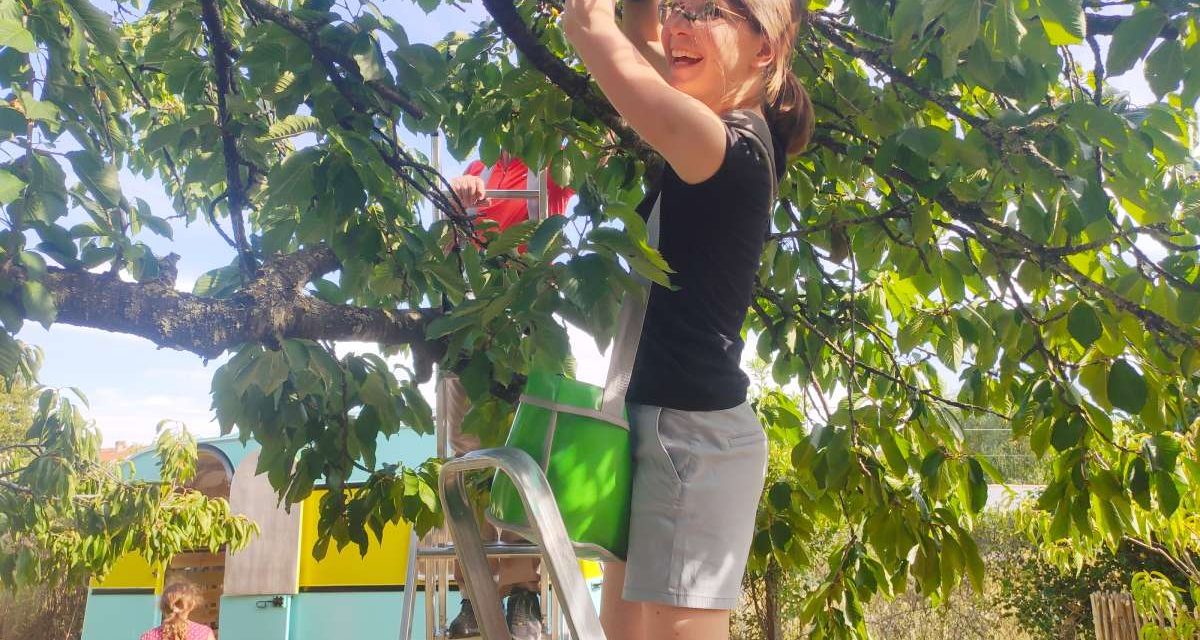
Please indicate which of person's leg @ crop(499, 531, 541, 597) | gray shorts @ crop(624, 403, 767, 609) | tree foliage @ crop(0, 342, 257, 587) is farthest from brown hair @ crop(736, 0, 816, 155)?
tree foliage @ crop(0, 342, 257, 587)

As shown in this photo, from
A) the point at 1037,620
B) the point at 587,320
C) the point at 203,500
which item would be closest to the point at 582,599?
the point at 587,320

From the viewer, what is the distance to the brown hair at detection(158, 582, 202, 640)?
505 centimetres

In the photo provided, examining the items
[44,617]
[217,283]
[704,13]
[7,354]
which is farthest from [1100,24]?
[44,617]

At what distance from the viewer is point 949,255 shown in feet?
7.41

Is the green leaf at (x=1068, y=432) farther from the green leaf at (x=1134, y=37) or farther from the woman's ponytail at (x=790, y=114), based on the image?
the woman's ponytail at (x=790, y=114)

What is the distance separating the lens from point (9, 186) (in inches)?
55.6

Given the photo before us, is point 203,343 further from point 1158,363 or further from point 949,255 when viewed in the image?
point 1158,363

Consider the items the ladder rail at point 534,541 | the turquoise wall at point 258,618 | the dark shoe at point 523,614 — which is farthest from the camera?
the turquoise wall at point 258,618

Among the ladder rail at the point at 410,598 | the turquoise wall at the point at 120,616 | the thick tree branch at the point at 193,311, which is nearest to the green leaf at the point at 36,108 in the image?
the thick tree branch at the point at 193,311

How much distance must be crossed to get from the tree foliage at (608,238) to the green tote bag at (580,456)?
0.48 ft

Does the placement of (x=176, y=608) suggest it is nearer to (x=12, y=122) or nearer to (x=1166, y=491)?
(x=12, y=122)

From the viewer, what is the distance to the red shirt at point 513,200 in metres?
3.17

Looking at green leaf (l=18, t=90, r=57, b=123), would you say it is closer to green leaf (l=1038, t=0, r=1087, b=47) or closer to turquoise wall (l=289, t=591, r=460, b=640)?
green leaf (l=1038, t=0, r=1087, b=47)

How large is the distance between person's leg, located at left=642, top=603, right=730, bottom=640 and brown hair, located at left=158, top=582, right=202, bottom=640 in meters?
4.74
